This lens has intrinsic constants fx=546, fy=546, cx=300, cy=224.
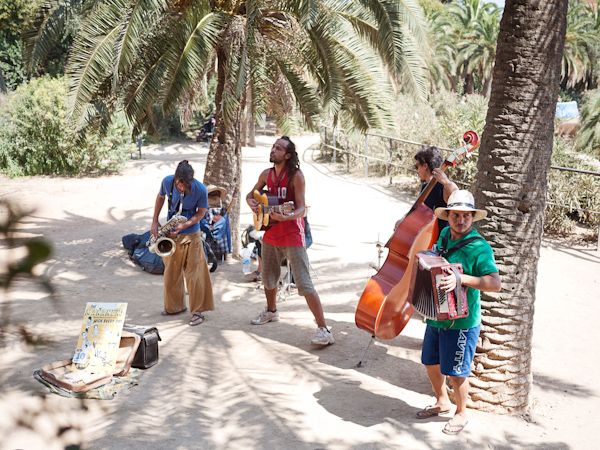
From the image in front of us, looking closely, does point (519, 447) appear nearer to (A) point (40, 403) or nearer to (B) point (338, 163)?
(A) point (40, 403)

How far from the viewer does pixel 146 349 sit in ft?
15.1

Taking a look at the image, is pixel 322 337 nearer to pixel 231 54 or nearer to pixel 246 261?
pixel 246 261

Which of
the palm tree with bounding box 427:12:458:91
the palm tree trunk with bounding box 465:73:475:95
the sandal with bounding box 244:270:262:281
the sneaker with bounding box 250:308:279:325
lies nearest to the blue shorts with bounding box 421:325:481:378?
the sneaker with bounding box 250:308:279:325

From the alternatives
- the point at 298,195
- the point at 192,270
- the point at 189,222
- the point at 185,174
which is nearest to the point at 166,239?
the point at 189,222

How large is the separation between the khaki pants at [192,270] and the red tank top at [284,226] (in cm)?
84

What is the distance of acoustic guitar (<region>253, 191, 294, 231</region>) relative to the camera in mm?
5211

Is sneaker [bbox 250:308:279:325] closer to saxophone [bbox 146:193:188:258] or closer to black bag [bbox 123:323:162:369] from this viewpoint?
saxophone [bbox 146:193:188:258]

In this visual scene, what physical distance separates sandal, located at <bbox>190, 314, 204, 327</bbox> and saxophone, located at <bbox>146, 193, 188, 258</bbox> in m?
0.72

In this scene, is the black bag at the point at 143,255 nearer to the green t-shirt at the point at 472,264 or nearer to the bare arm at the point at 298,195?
the bare arm at the point at 298,195

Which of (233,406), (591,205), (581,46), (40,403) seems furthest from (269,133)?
(40,403)

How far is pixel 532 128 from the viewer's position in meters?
4.00

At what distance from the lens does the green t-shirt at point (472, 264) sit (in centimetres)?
337

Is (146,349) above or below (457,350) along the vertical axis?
below

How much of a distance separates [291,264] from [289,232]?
31 centimetres
